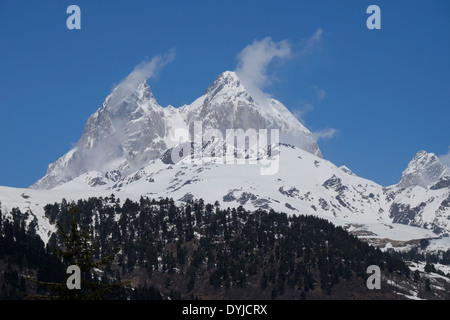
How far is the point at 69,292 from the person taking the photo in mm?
64812
